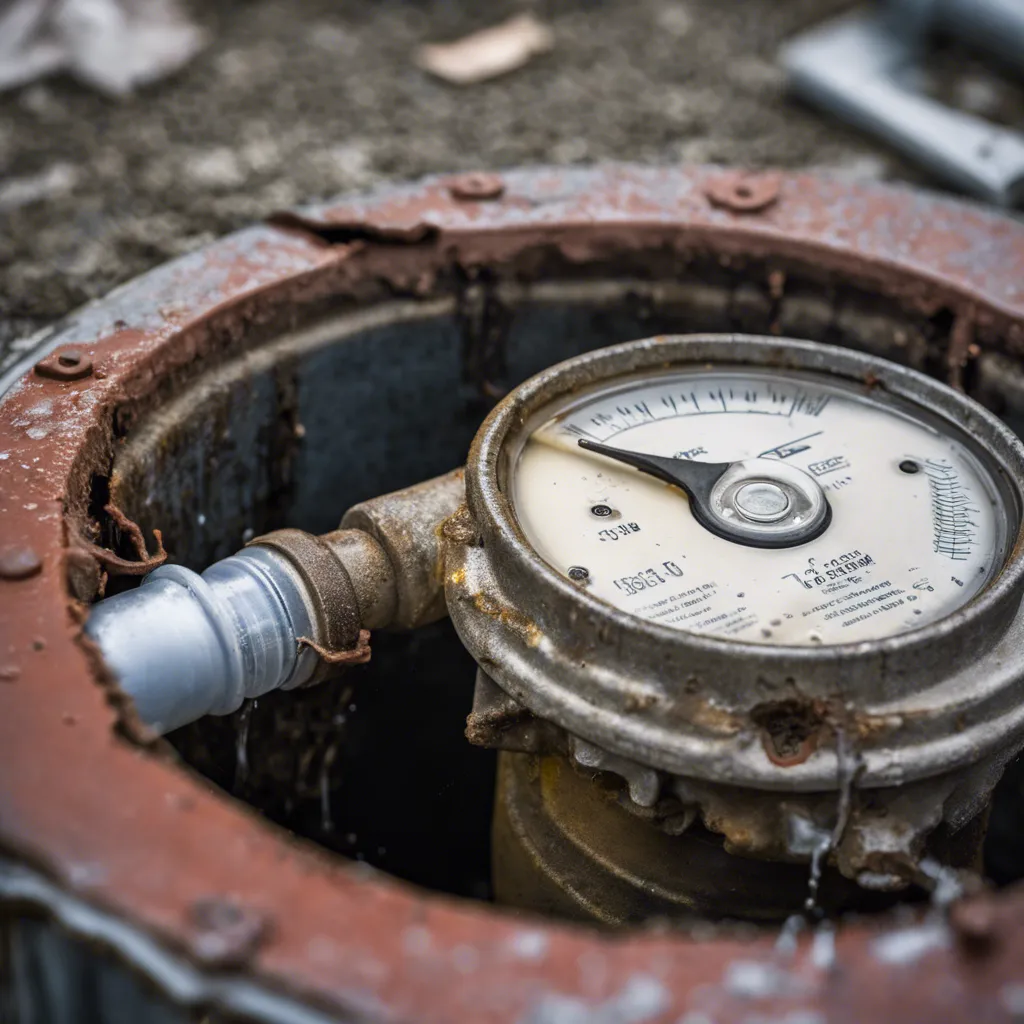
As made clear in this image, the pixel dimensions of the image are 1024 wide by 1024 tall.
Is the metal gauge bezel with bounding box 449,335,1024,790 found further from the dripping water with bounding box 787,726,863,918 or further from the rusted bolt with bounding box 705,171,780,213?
the rusted bolt with bounding box 705,171,780,213

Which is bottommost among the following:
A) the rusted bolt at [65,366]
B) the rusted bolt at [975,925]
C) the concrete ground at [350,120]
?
the concrete ground at [350,120]

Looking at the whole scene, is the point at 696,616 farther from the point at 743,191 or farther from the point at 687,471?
the point at 743,191

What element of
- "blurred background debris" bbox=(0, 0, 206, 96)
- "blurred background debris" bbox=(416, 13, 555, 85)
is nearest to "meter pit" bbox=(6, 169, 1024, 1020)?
"blurred background debris" bbox=(416, 13, 555, 85)

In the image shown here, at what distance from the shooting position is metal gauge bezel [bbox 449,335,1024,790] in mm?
1403

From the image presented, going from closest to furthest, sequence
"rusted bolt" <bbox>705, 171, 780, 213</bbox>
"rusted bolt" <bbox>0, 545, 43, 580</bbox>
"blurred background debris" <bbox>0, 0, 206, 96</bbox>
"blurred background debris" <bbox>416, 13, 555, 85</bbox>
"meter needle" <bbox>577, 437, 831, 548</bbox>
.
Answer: "rusted bolt" <bbox>0, 545, 43, 580</bbox> < "meter needle" <bbox>577, 437, 831, 548</bbox> < "rusted bolt" <bbox>705, 171, 780, 213</bbox> < "blurred background debris" <bbox>0, 0, 206, 96</bbox> < "blurred background debris" <bbox>416, 13, 555, 85</bbox>

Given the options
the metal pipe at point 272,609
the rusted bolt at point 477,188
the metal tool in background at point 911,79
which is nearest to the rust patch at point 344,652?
the metal pipe at point 272,609

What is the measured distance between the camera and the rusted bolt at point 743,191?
2.23 meters

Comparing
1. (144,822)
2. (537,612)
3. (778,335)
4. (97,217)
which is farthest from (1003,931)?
(97,217)

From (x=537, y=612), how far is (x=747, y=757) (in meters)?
0.27

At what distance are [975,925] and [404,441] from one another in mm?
1401

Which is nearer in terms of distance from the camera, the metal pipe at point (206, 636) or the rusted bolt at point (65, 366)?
the metal pipe at point (206, 636)

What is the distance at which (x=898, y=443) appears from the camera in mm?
1834

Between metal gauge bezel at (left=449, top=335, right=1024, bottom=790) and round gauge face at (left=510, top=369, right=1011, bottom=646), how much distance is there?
0.29 ft

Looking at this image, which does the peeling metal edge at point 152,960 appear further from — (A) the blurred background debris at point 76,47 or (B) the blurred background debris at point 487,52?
(B) the blurred background debris at point 487,52
